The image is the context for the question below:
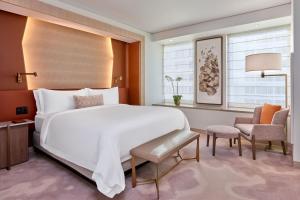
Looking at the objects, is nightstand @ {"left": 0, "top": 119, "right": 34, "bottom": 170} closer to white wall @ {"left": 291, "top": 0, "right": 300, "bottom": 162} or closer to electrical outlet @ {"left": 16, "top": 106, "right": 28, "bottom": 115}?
electrical outlet @ {"left": 16, "top": 106, "right": 28, "bottom": 115}

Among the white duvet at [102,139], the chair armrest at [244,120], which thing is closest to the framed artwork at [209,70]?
the chair armrest at [244,120]

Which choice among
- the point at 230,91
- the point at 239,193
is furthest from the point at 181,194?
the point at 230,91

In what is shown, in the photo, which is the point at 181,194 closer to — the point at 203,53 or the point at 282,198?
the point at 282,198

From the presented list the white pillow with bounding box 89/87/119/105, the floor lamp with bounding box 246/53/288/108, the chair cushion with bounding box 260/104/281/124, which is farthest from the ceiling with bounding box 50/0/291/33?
the chair cushion with bounding box 260/104/281/124

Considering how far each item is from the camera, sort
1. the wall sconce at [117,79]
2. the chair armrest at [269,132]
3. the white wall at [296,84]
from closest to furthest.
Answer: the white wall at [296,84], the chair armrest at [269,132], the wall sconce at [117,79]

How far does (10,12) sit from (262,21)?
4.59 metres

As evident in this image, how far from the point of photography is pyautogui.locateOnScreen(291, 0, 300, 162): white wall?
2713 millimetres

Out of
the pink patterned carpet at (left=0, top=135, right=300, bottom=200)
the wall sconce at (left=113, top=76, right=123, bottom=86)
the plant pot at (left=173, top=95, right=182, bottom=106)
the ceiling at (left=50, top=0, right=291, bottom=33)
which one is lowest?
the pink patterned carpet at (left=0, top=135, right=300, bottom=200)

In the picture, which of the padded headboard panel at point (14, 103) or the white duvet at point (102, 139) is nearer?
the white duvet at point (102, 139)

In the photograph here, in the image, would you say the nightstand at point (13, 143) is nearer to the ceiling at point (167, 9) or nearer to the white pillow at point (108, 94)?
the white pillow at point (108, 94)

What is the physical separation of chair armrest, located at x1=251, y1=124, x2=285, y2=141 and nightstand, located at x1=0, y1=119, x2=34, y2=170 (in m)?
3.67

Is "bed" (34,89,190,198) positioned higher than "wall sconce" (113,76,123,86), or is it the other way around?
"wall sconce" (113,76,123,86)

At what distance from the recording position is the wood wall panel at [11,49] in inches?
127

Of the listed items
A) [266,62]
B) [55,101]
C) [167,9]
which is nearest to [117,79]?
[55,101]
